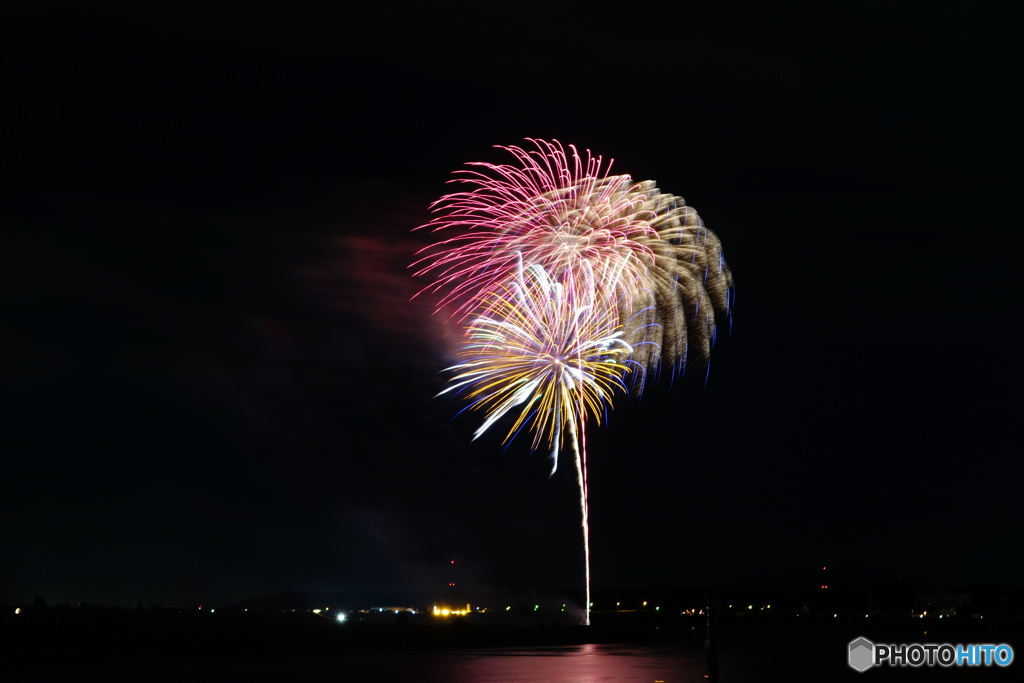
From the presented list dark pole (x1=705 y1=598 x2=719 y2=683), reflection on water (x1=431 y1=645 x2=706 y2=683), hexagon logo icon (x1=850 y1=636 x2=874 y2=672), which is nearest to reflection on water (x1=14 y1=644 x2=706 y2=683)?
reflection on water (x1=431 y1=645 x2=706 y2=683)

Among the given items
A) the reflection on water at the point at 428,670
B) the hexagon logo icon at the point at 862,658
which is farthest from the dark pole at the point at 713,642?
the hexagon logo icon at the point at 862,658

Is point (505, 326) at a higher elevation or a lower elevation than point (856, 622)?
higher

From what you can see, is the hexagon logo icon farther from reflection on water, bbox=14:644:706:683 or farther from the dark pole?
the dark pole

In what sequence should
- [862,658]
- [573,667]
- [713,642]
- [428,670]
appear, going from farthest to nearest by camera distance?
[862,658] < [573,667] < [428,670] < [713,642]

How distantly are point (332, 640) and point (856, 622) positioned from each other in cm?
10186

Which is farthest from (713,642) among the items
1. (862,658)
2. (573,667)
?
(862,658)

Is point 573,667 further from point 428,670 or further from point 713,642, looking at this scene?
point 713,642

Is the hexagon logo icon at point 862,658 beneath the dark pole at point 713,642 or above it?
beneath

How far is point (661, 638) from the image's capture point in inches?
3123

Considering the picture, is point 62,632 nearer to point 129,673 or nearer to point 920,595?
point 129,673

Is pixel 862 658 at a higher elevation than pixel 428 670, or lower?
lower

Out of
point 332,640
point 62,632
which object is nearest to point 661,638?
point 332,640

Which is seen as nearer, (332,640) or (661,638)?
(332,640)

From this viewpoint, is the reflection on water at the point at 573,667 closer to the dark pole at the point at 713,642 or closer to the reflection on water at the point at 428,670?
the reflection on water at the point at 428,670
